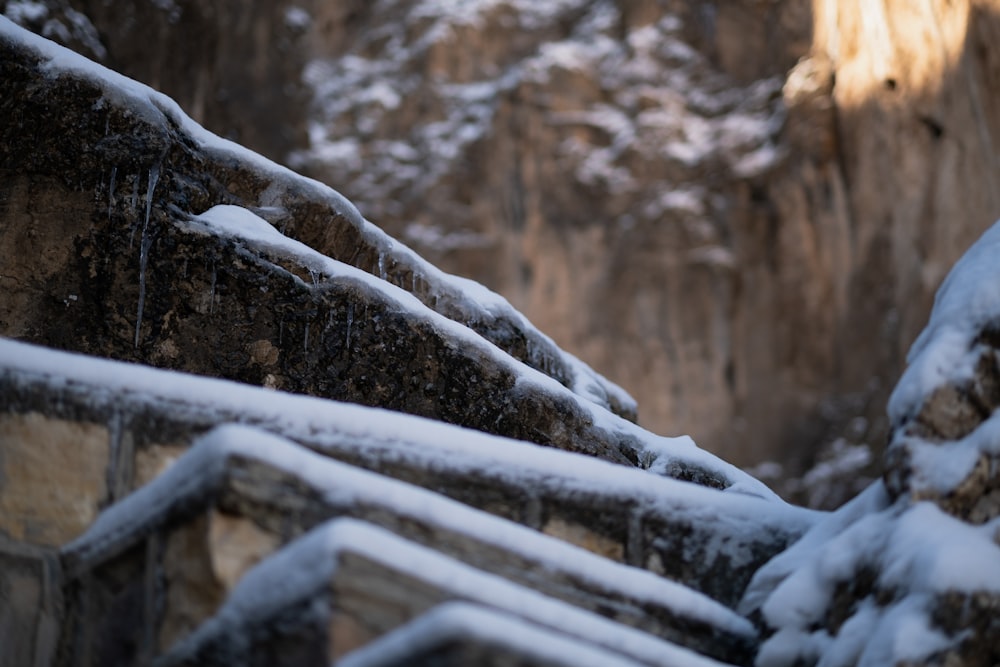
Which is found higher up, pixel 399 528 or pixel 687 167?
pixel 687 167

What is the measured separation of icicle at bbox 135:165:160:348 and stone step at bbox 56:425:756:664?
171 cm

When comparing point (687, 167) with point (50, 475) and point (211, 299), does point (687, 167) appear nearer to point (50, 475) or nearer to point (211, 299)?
point (211, 299)

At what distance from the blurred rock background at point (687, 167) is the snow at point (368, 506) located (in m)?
12.4

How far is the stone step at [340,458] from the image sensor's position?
9.11 ft

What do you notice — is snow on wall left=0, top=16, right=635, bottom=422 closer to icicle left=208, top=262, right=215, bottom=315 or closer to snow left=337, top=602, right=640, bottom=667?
icicle left=208, top=262, right=215, bottom=315

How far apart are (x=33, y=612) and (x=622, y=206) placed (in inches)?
717

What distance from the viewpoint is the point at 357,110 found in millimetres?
22266

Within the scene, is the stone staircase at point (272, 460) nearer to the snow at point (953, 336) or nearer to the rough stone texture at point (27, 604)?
the rough stone texture at point (27, 604)

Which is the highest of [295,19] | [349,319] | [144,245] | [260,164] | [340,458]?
[295,19]

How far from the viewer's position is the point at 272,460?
2.33 m

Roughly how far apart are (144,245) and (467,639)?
2.96 meters

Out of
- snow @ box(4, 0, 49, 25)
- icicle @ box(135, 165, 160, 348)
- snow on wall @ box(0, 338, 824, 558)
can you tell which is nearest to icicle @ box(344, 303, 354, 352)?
icicle @ box(135, 165, 160, 348)

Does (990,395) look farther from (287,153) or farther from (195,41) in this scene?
(287,153)

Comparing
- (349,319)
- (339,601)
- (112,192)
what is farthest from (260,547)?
(112,192)
